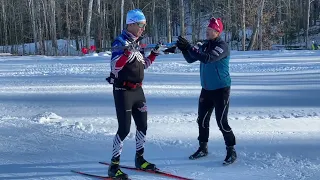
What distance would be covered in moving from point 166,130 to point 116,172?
228cm

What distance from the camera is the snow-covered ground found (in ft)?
16.5

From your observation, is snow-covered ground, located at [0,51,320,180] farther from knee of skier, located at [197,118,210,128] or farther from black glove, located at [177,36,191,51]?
black glove, located at [177,36,191,51]

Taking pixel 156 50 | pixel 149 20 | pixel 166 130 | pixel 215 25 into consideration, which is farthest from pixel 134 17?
pixel 149 20

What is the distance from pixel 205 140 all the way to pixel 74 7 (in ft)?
145

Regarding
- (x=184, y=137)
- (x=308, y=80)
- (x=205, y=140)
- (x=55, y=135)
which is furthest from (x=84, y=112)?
(x=308, y=80)

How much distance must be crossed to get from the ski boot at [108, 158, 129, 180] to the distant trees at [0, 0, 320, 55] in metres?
31.1

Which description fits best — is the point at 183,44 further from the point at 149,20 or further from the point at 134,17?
the point at 149,20

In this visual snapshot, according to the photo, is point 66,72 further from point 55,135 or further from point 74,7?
point 74,7

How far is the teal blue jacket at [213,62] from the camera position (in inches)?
190

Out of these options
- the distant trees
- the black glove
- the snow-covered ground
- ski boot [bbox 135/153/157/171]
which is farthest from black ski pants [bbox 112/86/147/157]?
the distant trees

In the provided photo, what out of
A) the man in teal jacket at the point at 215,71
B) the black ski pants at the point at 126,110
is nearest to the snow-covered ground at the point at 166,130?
the black ski pants at the point at 126,110

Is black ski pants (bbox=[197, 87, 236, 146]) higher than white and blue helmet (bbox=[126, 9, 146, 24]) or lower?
lower

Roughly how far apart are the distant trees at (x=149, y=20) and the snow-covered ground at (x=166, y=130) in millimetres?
24513

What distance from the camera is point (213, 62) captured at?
4926mm
